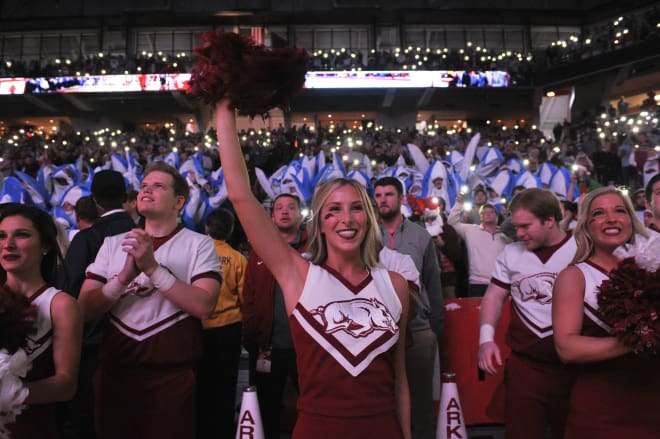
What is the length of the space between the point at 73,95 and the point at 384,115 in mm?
16221

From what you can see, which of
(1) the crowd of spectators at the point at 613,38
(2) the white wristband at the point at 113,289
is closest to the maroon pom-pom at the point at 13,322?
(2) the white wristband at the point at 113,289

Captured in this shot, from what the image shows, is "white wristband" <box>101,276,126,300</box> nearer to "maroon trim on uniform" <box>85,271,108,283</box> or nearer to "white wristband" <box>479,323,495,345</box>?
"maroon trim on uniform" <box>85,271,108,283</box>

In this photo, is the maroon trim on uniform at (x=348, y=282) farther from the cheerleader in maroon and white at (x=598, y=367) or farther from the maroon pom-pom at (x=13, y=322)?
the maroon pom-pom at (x=13, y=322)

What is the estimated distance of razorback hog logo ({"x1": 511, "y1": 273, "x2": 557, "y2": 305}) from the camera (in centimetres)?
273

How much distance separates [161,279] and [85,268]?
94 centimetres

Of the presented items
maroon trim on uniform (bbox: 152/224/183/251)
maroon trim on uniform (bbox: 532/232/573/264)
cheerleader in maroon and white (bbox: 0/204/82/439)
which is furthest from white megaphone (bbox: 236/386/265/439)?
maroon trim on uniform (bbox: 532/232/573/264)

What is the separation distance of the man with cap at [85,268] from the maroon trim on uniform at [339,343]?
149cm

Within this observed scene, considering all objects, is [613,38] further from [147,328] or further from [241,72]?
[241,72]

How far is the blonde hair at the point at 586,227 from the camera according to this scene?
228 centimetres

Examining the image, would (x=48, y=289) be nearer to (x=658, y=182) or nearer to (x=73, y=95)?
(x=658, y=182)

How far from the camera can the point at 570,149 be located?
1697 centimetres

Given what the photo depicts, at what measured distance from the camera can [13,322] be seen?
1696 mm

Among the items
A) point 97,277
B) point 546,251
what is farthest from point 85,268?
point 546,251

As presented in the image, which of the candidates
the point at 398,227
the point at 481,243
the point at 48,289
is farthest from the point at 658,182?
the point at 48,289
